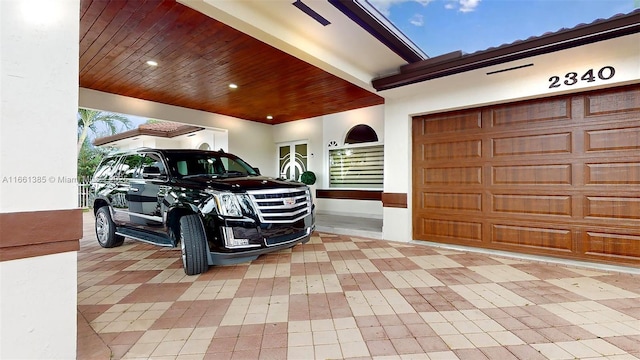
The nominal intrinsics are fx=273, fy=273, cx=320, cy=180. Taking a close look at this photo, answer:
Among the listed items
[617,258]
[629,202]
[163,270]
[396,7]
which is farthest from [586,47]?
[163,270]

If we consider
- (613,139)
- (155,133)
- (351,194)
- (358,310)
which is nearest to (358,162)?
(351,194)

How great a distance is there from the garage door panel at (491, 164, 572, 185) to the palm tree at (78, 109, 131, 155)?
14.0m

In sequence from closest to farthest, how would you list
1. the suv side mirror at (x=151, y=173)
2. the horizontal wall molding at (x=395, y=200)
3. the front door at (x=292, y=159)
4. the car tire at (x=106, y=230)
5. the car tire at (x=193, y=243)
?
the car tire at (x=193, y=243) → the suv side mirror at (x=151, y=173) → the car tire at (x=106, y=230) → the horizontal wall molding at (x=395, y=200) → the front door at (x=292, y=159)

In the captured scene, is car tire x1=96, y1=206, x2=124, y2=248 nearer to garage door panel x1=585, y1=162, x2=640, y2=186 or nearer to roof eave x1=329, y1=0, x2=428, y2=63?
roof eave x1=329, y1=0, x2=428, y2=63

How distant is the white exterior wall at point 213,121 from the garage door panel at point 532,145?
6729 millimetres

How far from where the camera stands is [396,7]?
5.51 meters

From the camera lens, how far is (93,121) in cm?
1248

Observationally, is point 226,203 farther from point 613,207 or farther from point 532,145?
point 613,207

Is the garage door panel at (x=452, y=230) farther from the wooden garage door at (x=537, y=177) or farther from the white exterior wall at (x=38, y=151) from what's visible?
the white exterior wall at (x=38, y=151)

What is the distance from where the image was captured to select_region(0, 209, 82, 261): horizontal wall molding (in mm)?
1458

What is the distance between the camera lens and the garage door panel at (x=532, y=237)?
3.86 meters

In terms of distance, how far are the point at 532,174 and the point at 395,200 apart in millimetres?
2135

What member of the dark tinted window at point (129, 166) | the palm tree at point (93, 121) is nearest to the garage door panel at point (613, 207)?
the dark tinted window at point (129, 166)

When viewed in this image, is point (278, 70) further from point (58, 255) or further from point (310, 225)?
point (58, 255)
